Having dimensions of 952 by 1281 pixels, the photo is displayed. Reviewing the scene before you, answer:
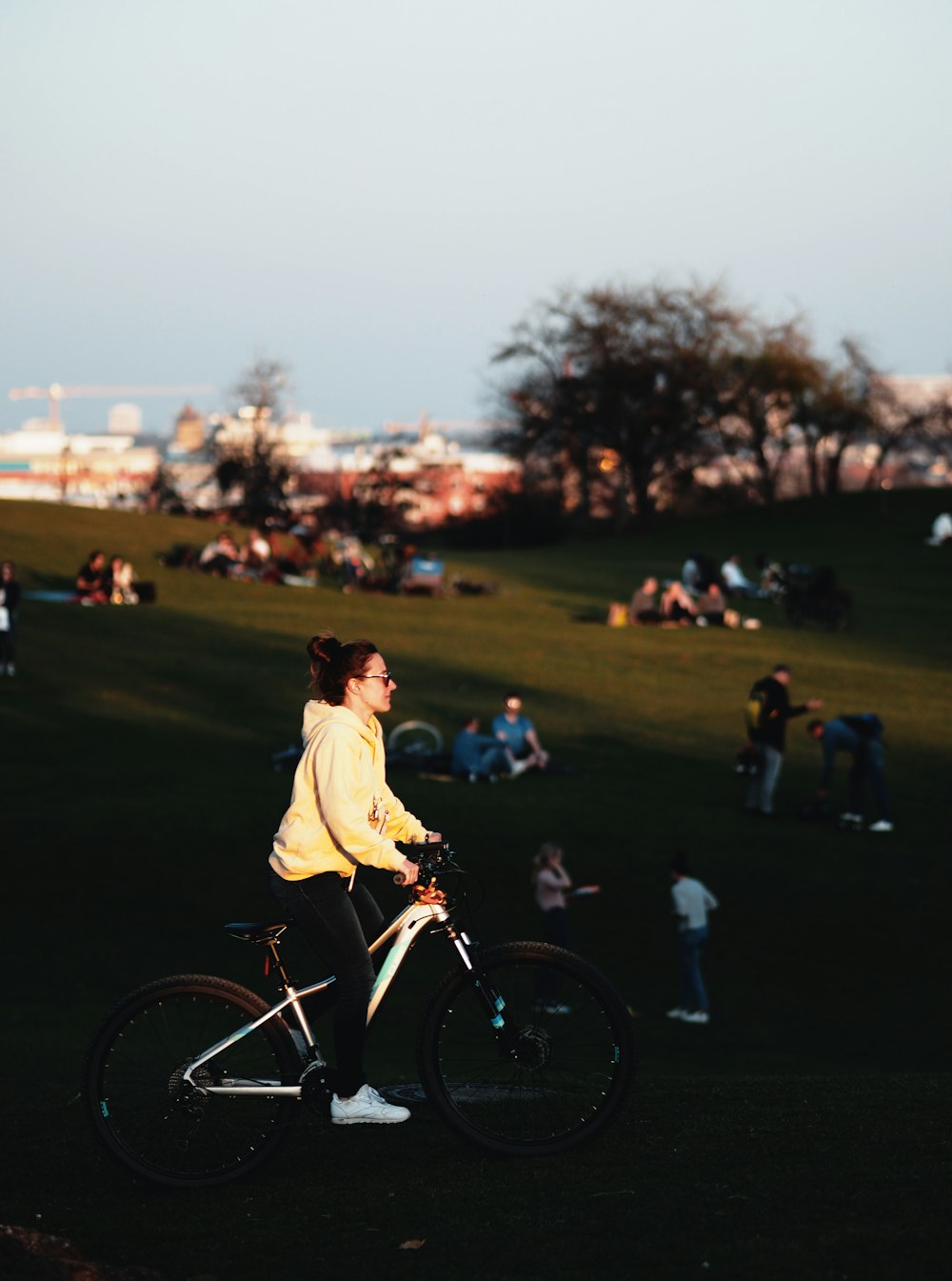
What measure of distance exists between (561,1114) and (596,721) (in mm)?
21247

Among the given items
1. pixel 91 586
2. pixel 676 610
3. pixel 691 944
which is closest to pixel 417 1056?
pixel 691 944

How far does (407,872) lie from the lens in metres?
5.57

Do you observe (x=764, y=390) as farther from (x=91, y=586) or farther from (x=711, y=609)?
(x=91, y=586)

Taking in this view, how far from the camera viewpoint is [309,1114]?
6406 mm

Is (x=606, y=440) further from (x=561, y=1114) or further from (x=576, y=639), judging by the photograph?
(x=561, y=1114)

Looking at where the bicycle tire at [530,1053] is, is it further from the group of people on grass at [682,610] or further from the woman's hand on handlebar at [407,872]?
the group of people on grass at [682,610]

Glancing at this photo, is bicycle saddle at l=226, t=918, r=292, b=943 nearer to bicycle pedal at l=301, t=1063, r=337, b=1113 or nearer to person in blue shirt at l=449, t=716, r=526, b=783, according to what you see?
bicycle pedal at l=301, t=1063, r=337, b=1113

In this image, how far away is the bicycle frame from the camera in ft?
18.4

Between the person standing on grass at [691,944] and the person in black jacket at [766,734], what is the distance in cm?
635

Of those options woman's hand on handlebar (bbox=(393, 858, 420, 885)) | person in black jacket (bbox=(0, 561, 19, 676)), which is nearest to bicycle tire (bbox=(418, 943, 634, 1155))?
woman's hand on handlebar (bbox=(393, 858, 420, 885))

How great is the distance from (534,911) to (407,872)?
36.1ft

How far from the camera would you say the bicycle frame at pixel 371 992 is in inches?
220

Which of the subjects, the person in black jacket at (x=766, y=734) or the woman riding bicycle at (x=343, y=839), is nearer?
the woman riding bicycle at (x=343, y=839)

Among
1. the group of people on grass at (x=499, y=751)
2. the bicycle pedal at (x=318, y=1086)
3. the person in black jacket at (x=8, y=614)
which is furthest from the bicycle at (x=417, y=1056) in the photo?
the person in black jacket at (x=8, y=614)
